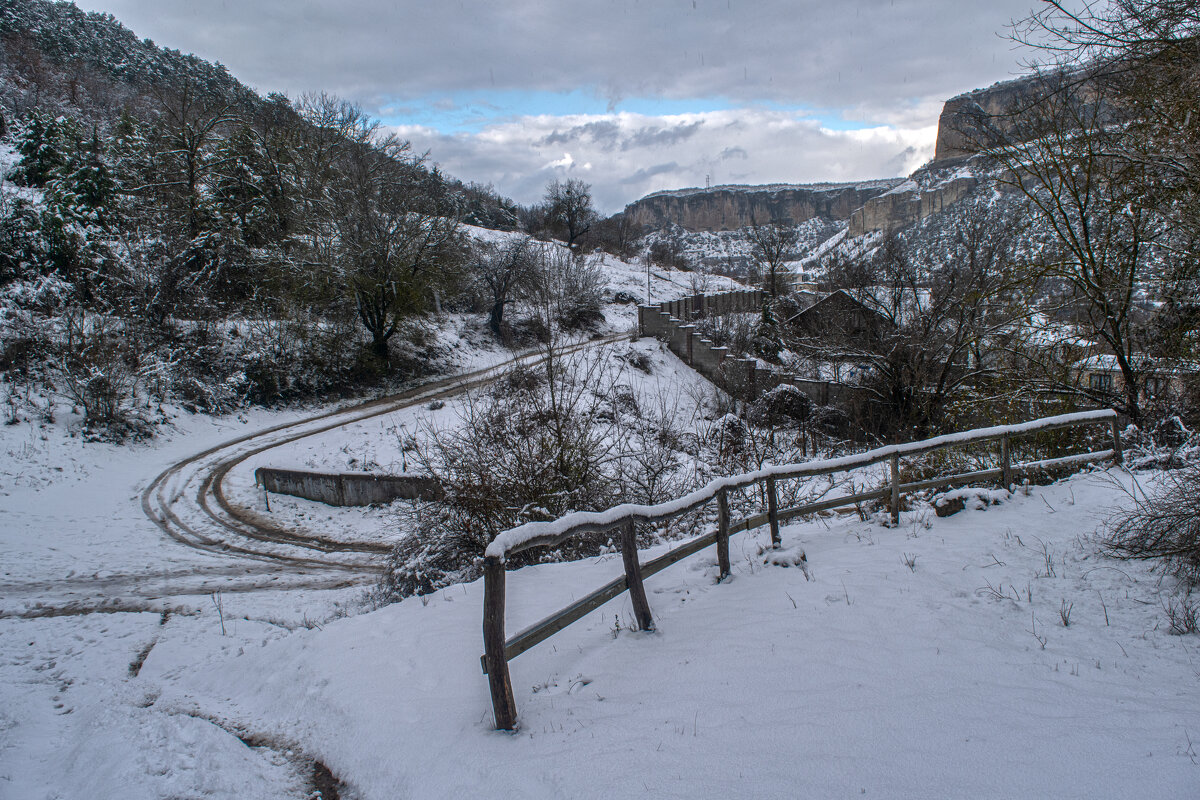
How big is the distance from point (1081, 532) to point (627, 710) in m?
4.90

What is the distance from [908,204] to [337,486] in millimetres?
79609

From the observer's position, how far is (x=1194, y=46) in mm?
5316

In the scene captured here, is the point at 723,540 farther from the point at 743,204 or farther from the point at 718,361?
the point at 743,204

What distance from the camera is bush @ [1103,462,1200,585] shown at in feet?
14.3

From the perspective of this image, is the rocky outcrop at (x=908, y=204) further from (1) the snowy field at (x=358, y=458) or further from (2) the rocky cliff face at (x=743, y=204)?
(1) the snowy field at (x=358, y=458)

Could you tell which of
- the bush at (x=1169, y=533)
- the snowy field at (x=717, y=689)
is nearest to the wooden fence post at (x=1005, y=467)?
the snowy field at (x=717, y=689)

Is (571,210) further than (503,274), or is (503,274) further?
(571,210)

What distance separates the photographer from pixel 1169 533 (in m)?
4.64

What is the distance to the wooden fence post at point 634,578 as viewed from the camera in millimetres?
4430

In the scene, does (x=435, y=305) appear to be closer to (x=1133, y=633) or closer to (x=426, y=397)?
(x=426, y=397)

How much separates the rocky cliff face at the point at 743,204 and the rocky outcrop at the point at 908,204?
36.6m

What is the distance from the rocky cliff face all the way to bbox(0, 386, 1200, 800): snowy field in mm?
130755

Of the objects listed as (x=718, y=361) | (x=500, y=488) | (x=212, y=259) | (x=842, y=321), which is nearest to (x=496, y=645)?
(x=500, y=488)

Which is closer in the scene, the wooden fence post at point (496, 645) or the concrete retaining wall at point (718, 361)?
the wooden fence post at point (496, 645)
